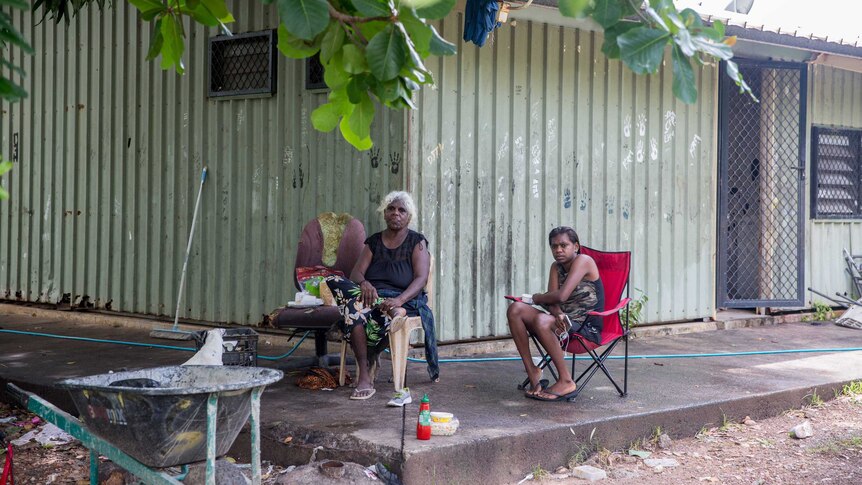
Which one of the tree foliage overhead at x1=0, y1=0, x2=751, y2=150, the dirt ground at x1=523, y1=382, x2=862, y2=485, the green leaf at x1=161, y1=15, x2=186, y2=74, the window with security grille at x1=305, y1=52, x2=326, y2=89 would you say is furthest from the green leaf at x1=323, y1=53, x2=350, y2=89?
the window with security grille at x1=305, y1=52, x2=326, y2=89

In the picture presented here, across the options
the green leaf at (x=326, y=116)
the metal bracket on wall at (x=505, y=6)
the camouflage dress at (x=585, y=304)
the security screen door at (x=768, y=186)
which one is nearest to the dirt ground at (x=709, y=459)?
the camouflage dress at (x=585, y=304)

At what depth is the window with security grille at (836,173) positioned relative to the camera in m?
10.3

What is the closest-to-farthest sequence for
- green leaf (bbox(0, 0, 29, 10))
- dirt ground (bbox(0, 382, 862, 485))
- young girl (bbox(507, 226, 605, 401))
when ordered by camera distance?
1. green leaf (bbox(0, 0, 29, 10))
2. dirt ground (bbox(0, 382, 862, 485))
3. young girl (bbox(507, 226, 605, 401))

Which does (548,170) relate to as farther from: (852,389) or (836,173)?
(836,173)

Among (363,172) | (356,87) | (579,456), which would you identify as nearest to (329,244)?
(363,172)

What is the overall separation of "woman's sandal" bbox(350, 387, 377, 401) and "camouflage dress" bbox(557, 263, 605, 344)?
1.31 m

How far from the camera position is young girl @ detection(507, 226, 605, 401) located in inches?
226

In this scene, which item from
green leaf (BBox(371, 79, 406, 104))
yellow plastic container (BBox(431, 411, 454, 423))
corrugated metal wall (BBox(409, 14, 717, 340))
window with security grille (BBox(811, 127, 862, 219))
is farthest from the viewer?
window with security grille (BBox(811, 127, 862, 219))

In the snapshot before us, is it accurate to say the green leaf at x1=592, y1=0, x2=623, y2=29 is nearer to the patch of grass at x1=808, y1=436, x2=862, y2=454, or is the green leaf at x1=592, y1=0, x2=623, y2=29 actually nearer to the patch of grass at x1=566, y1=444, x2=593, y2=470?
the patch of grass at x1=566, y1=444, x2=593, y2=470

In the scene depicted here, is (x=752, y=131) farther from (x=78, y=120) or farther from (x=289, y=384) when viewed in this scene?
(x=78, y=120)

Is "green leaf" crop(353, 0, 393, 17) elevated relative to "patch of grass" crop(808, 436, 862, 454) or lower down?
elevated

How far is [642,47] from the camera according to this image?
259cm

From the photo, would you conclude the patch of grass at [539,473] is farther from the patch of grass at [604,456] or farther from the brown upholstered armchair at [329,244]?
the brown upholstered armchair at [329,244]

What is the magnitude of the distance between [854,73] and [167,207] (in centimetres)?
761
